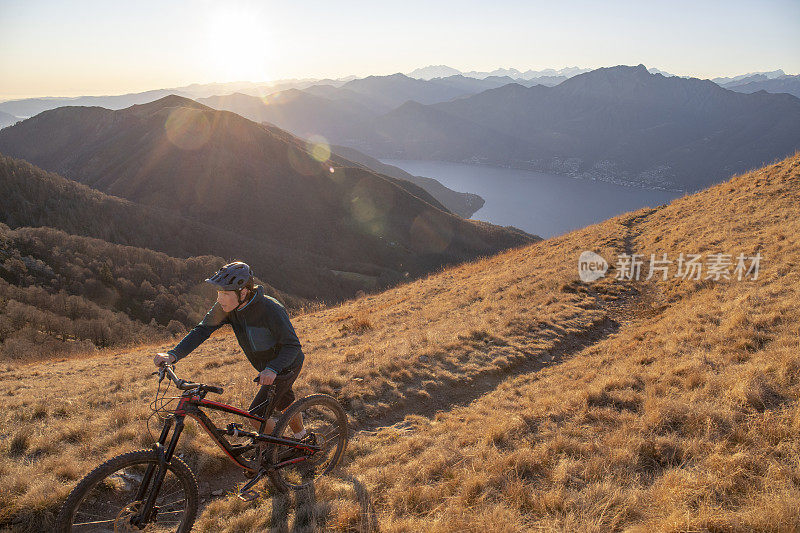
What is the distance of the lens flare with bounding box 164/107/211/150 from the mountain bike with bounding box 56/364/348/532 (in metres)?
103

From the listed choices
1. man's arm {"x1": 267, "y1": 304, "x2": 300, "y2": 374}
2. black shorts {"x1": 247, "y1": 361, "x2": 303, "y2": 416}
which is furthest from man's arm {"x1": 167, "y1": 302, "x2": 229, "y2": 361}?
black shorts {"x1": 247, "y1": 361, "x2": 303, "y2": 416}

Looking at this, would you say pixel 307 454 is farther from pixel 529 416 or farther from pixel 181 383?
pixel 529 416

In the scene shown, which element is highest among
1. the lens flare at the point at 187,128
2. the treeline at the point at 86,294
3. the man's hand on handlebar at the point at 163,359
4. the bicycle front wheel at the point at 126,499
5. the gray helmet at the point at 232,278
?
the lens flare at the point at 187,128

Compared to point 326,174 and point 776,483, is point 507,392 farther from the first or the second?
point 326,174

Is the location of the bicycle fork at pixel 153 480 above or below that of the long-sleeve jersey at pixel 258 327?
below

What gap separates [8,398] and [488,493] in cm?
913

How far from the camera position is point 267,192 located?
3413 inches

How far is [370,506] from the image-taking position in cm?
409

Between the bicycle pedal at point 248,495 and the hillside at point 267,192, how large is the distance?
2544 inches

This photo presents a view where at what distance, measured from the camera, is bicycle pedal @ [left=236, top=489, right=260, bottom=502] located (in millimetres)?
4164

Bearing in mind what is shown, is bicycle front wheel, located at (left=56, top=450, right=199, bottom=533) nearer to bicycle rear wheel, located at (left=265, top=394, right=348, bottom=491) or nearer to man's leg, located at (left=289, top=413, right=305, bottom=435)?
bicycle rear wheel, located at (left=265, top=394, right=348, bottom=491)

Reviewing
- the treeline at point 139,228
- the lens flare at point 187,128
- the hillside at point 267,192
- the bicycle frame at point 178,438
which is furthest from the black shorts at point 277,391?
the lens flare at point 187,128

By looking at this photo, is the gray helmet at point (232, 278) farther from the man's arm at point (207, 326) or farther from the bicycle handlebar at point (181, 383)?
the bicycle handlebar at point (181, 383)

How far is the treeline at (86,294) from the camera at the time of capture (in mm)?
19656
